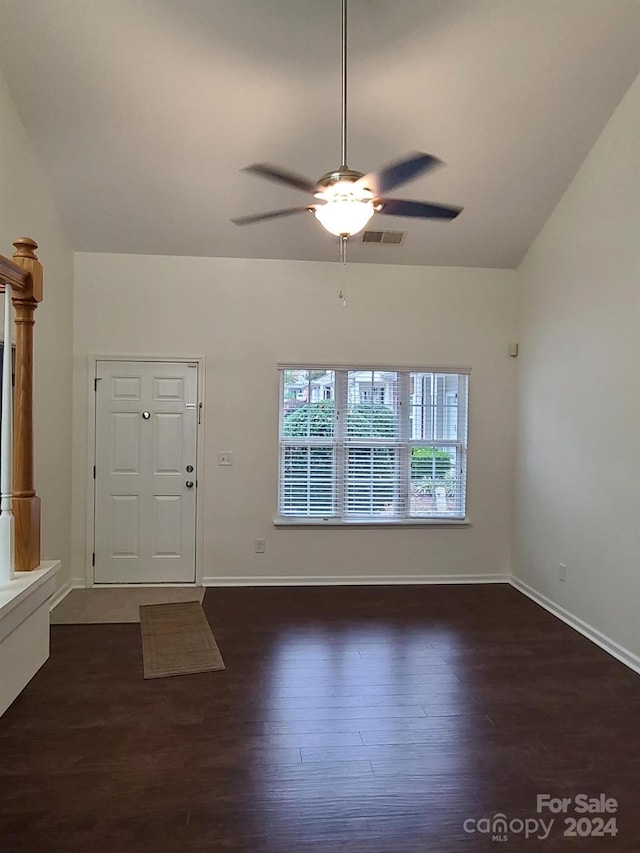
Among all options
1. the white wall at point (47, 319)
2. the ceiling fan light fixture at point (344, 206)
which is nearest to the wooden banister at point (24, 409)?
the ceiling fan light fixture at point (344, 206)

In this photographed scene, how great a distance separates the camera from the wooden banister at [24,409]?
2.12m

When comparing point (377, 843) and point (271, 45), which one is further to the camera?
point (271, 45)

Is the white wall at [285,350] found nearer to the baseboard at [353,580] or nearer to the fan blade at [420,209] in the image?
the baseboard at [353,580]

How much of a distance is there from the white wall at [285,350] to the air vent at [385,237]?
319 millimetres

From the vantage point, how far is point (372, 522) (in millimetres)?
5113

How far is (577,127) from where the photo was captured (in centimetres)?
377

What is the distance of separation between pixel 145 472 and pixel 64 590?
46.8 inches

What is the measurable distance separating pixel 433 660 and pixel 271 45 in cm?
381

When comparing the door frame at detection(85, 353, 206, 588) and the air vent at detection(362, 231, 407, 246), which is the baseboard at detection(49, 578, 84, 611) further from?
the air vent at detection(362, 231, 407, 246)

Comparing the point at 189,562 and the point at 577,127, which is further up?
the point at 577,127

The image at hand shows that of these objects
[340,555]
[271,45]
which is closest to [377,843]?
[340,555]

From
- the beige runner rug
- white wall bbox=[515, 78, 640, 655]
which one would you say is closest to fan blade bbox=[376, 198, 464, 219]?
white wall bbox=[515, 78, 640, 655]

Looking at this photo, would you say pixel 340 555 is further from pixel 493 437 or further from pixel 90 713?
pixel 90 713

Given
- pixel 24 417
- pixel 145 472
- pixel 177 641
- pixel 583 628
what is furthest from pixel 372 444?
pixel 24 417
